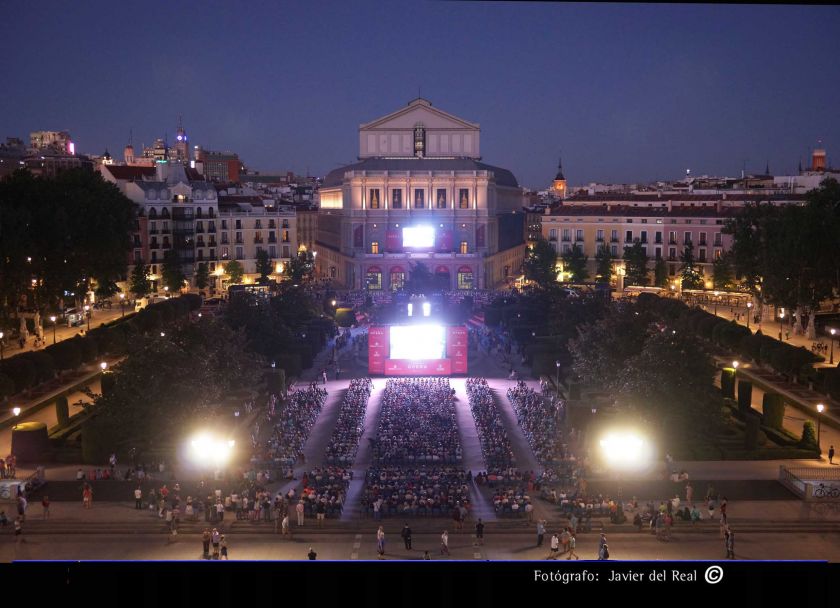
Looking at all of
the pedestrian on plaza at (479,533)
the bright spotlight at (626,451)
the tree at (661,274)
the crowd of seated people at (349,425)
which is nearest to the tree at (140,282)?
the crowd of seated people at (349,425)

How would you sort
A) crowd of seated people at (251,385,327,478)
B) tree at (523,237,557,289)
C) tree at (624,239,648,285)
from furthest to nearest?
tree at (624,239,648,285), tree at (523,237,557,289), crowd of seated people at (251,385,327,478)

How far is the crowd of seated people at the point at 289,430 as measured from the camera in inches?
1094

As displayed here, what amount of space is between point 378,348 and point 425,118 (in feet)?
166

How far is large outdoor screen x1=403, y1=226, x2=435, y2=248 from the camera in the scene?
7656cm

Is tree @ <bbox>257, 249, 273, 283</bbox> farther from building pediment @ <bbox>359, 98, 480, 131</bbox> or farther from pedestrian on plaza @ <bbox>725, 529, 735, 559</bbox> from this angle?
pedestrian on plaza @ <bbox>725, 529, 735, 559</bbox>

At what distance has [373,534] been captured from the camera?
22.2 meters

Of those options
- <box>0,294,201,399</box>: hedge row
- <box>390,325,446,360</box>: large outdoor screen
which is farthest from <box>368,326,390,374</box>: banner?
Answer: <box>0,294,201,399</box>: hedge row

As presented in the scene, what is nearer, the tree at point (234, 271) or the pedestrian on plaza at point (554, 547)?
the pedestrian on plaza at point (554, 547)

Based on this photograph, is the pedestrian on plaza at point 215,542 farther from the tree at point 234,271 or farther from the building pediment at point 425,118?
the building pediment at point 425,118

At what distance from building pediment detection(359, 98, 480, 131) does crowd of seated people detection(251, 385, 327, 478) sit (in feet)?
173
